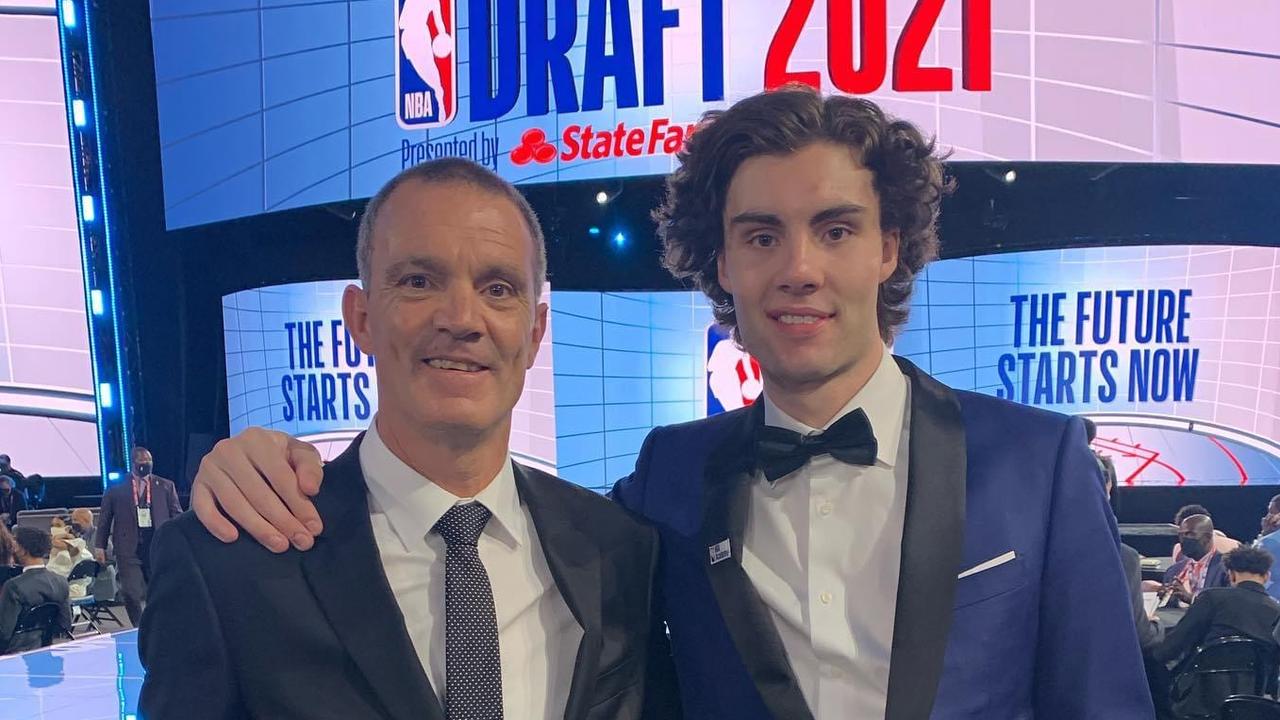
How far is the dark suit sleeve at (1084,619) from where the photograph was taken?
1644 mm

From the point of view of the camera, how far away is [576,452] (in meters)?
9.44

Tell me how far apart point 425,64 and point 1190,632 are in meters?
7.59

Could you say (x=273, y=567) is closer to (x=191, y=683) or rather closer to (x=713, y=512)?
(x=191, y=683)

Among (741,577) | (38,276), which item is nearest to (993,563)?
(741,577)

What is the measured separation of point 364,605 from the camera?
162 centimetres

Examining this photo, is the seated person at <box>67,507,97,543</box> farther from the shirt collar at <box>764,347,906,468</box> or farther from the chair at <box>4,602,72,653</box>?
the shirt collar at <box>764,347,906,468</box>

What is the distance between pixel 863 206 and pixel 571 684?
3.26ft

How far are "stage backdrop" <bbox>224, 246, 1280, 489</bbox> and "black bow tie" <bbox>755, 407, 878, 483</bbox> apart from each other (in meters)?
6.70

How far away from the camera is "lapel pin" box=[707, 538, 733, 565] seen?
1825 mm

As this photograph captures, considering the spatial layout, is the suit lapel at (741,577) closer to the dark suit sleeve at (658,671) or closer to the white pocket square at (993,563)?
the dark suit sleeve at (658,671)

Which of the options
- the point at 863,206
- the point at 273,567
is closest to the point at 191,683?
the point at 273,567

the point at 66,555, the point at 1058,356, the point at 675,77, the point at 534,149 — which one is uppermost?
the point at 675,77

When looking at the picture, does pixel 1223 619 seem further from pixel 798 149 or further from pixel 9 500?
pixel 9 500

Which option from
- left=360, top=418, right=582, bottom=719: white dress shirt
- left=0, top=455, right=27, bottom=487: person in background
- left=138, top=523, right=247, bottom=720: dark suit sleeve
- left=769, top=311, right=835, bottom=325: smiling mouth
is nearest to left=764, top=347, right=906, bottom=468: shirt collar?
left=769, top=311, right=835, bottom=325: smiling mouth
